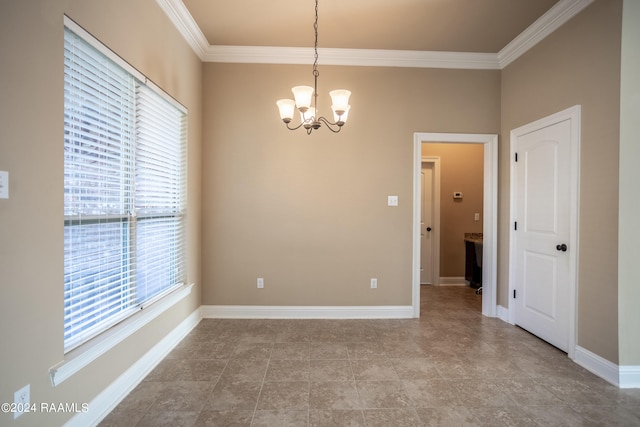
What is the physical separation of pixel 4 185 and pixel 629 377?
12.6 feet

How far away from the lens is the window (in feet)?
5.28

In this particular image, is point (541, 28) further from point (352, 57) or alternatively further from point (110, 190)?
point (110, 190)

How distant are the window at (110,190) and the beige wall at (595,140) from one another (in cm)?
343

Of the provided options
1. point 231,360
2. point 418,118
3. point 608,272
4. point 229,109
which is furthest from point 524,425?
point 229,109

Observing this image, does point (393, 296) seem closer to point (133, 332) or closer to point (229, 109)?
point (133, 332)

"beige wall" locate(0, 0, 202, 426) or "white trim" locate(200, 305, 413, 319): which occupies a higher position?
"beige wall" locate(0, 0, 202, 426)

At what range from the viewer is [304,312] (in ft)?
11.6

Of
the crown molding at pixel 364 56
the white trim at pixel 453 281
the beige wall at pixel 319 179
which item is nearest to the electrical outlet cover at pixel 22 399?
the beige wall at pixel 319 179

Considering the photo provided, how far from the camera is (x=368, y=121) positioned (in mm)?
3525

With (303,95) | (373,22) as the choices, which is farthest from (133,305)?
(373,22)

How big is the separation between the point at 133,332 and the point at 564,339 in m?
3.53

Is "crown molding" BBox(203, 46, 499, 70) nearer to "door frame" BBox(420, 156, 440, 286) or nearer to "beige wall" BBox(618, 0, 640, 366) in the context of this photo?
"beige wall" BBox(618, 0, 640, 366)

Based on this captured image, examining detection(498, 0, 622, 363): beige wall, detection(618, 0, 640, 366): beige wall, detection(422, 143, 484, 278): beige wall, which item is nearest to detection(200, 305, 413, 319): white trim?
detection(498, 0, 622, 363): beige wall

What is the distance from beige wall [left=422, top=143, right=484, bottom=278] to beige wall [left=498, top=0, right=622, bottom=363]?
2.34m
